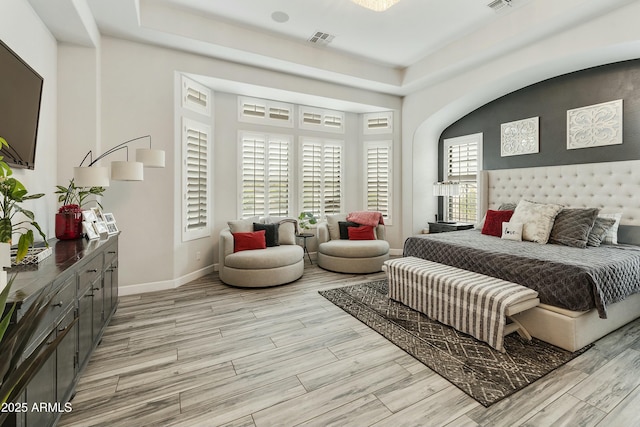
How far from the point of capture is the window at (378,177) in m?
5.99

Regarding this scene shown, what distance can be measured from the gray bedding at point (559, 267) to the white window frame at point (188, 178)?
330 centimetres

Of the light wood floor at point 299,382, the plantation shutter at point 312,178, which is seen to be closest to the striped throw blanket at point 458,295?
the light wood floor at point 299,382

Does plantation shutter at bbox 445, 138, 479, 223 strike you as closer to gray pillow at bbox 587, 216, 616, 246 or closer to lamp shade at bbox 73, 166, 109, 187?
gray pillow at bbox 587, 216, 616, 246

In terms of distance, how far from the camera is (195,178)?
4387 mm

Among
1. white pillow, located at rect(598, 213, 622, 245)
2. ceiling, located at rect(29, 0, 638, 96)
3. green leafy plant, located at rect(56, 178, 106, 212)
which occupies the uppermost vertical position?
ceiling, located at rect(29, 0, 638, 96)

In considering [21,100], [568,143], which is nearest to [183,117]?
[21,100]

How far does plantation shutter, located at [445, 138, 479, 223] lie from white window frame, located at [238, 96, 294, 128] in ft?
10.3

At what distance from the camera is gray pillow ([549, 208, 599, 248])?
3332 mm

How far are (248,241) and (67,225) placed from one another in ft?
7.05

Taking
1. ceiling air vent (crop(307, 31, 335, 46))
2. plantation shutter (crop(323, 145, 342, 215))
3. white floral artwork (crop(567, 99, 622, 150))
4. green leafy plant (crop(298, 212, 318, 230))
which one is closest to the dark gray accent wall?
white floral artwork (crop(567, 99, 622, 150))

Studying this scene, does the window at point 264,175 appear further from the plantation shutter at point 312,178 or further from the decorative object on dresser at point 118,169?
the decorative object on dresser at point 118,169

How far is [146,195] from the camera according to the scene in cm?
382

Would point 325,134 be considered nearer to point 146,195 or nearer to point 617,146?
point 146,195

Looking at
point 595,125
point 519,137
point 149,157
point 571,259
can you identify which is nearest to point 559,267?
point 571,259
